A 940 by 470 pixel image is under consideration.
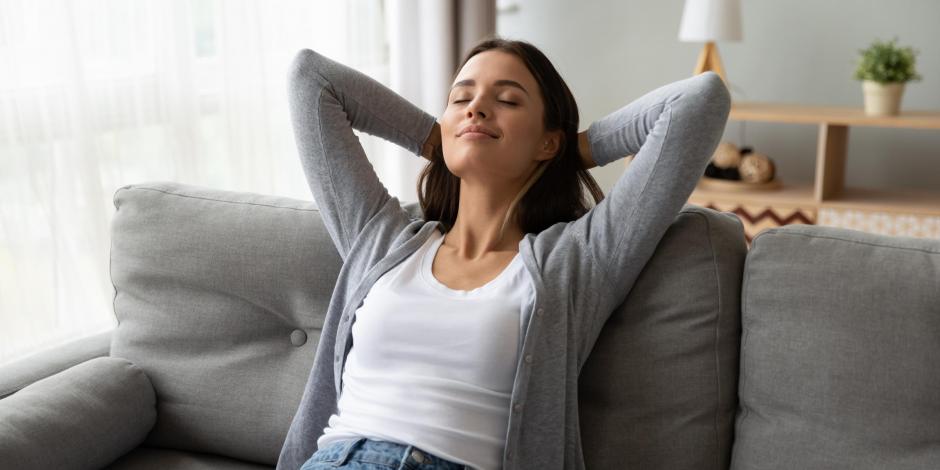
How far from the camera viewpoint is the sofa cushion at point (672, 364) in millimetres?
1497

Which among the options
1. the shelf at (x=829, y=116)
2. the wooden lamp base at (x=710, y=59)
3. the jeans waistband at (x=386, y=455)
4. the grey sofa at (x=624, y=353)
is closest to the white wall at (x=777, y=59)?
the shelf at (x=829, y=116)

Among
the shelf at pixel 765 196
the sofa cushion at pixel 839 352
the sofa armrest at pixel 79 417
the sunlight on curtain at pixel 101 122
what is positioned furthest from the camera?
the shelf at pixel 765 196

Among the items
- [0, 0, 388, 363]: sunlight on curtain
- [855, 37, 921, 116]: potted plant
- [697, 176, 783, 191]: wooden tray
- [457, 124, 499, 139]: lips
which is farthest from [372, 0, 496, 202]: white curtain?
[457, 124, 499, 139]: lips

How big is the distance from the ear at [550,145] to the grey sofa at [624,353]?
26cm

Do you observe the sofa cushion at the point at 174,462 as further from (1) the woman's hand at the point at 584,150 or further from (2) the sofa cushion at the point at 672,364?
(1) the woman's hand at the point at 584,150

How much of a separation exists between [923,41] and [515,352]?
107 inches

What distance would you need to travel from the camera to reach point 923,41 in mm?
3547

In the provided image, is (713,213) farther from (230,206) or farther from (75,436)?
(75,436)

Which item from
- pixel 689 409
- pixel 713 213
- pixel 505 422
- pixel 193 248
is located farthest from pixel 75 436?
pixel 713 213

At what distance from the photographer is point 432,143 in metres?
1.81

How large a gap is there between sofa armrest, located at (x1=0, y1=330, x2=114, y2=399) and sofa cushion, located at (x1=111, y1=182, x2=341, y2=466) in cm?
9

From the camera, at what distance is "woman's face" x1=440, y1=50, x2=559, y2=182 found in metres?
1.62

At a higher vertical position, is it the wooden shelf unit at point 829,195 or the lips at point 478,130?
the lips at point 478,130

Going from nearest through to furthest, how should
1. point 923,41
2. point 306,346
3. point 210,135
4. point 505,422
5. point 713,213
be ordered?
1. point 505,422
2. point 713,213
3. point 306,346
4. point 210,135
5. point 923,41
